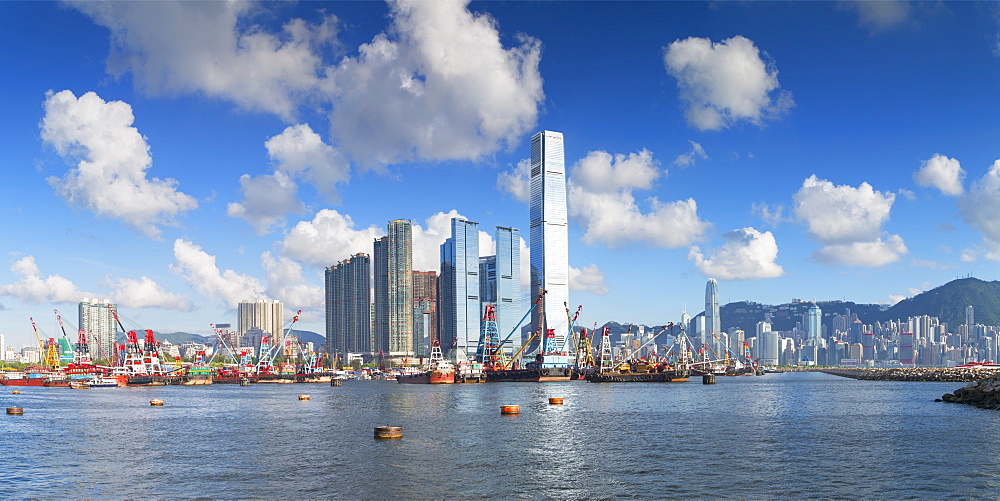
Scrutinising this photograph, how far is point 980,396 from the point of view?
117 meters

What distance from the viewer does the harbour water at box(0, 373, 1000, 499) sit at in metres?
47.3

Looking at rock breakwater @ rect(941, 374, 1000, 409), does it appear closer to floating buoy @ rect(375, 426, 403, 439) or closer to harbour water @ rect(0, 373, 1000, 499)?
harbour water @ rect(0, 373, 1000, 499)

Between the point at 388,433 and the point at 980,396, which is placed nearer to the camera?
the point at 388,433

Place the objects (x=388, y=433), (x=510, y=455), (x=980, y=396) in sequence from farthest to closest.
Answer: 1. (x=980, y=396)
2. (x=388, y=433)
3. (x=510, y=455)

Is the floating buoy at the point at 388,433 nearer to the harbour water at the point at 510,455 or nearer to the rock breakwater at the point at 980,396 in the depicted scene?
the harbour water at the point at 510,455

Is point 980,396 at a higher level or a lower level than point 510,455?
lower

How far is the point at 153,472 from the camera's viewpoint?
5412 cm

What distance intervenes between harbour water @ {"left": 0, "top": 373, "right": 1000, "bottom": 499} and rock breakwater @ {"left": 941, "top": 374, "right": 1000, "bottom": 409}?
6.59 m

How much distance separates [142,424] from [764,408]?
86.6 metres

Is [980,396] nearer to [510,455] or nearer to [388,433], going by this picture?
[510,455]

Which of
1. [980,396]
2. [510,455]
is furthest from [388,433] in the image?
[980,396]

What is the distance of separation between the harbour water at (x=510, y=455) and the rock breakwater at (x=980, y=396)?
6.59 metres

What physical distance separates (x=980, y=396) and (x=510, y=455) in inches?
3582

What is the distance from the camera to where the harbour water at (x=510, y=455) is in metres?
47.3
